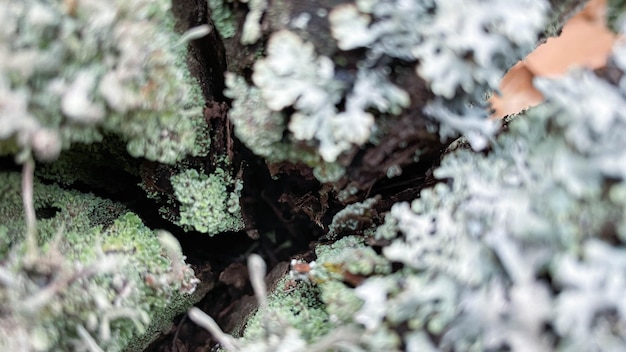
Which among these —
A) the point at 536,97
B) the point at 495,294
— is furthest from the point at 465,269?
the point at 536,97

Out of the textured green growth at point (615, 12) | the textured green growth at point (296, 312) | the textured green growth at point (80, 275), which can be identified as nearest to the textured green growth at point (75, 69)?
the textured green growth at point (80, 275)

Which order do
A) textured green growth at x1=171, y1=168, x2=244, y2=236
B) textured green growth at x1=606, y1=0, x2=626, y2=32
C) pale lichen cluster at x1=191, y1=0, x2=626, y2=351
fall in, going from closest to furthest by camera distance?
pale lichen cluster at x1=191, y1=0, x2=626, y2=351, textured green growth at x1=606, y1=0, x2=626, y2=32, textured green growth at x1=171, y1=168, x2=244, y2=236

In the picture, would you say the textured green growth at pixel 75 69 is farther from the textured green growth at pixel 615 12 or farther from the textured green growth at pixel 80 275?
the textured green growth at pixel 615 12

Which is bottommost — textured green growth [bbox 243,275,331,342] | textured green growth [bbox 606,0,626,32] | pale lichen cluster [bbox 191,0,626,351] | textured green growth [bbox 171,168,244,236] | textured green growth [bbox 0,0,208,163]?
textured green growth [bbox 243,275,331,342]

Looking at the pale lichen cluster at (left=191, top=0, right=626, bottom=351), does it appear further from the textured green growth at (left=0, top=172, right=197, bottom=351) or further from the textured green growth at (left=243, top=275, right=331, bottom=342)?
the textured green growth at (left=0, top=172, right=197, bottom=351)

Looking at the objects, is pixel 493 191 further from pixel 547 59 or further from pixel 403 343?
pixel 547 59

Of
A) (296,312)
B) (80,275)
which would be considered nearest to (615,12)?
(296,312)

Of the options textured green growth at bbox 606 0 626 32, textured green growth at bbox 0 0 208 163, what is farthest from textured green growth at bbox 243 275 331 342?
Result: textured green growth at bbox 606 0 626 32

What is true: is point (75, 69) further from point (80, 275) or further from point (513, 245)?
point (513, 245)
